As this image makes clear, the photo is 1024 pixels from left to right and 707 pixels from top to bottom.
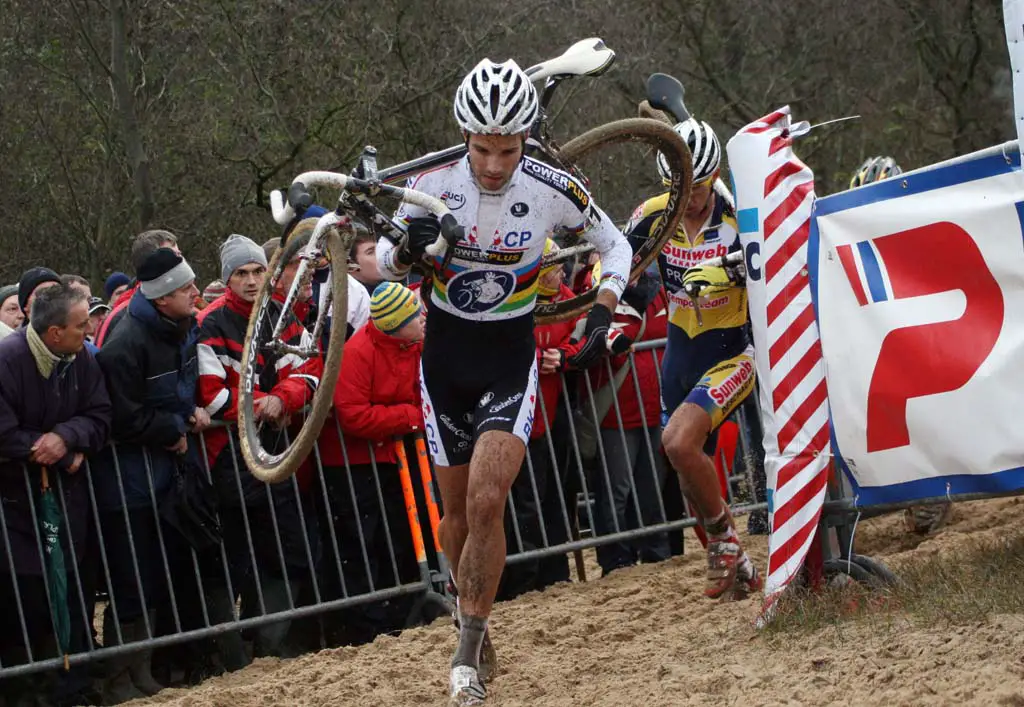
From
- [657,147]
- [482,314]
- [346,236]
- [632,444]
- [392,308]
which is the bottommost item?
[632,444]

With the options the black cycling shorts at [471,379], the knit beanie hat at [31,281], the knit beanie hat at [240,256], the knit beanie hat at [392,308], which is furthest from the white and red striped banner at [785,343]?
the knit beanie hat at [31,281]

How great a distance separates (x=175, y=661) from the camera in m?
8.30

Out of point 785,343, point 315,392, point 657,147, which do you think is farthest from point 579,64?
point 315,392

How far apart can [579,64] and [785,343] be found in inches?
83.6

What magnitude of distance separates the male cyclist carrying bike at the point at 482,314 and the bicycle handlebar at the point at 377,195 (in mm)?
106

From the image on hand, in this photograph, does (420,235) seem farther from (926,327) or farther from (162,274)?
(162,274)

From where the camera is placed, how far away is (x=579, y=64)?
24.6 ft

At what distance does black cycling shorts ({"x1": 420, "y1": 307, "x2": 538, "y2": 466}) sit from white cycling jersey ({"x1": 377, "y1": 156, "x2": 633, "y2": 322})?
0.06m

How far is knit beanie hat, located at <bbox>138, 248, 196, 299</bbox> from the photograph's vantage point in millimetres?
7816

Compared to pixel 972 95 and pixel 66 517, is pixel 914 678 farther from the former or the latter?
pixel 972 95

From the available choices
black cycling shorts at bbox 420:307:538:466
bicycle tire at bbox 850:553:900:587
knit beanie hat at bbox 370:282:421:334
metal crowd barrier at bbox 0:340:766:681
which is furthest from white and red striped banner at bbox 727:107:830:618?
metal crowd barrier at bbox 0:340:766:681

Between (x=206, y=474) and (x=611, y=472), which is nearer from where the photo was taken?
(x=206, y=474)

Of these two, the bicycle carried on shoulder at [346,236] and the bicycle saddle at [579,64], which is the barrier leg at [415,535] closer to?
the bicycle carried on shoulder at [346,236]

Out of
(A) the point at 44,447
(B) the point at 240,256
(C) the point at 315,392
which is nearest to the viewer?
(C) the point at 315,392
